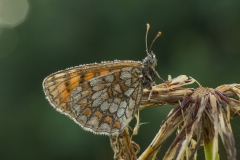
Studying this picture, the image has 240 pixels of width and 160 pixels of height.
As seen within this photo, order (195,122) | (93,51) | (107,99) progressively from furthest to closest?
(93,51), (107,99), (195,122)

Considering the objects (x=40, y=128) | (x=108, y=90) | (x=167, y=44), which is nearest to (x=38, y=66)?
(x=40, y=128)

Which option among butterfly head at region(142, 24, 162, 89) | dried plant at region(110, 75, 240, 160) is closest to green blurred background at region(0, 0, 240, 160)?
butterfly head at region(142, 24, 162, 89)

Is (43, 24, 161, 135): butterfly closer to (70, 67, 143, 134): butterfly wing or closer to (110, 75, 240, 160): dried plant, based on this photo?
(70, 67, 143, 134): butterfly wing

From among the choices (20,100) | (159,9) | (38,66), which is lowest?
(20,100)

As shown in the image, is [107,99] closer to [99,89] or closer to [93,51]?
[99,89]

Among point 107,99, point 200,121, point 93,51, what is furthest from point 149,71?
point 93,51

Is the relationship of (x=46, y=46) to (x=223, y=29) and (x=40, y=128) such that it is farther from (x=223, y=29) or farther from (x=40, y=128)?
(x=223, y=29)

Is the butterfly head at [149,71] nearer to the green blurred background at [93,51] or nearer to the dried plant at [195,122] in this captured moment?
the dried plant at [195,122]
